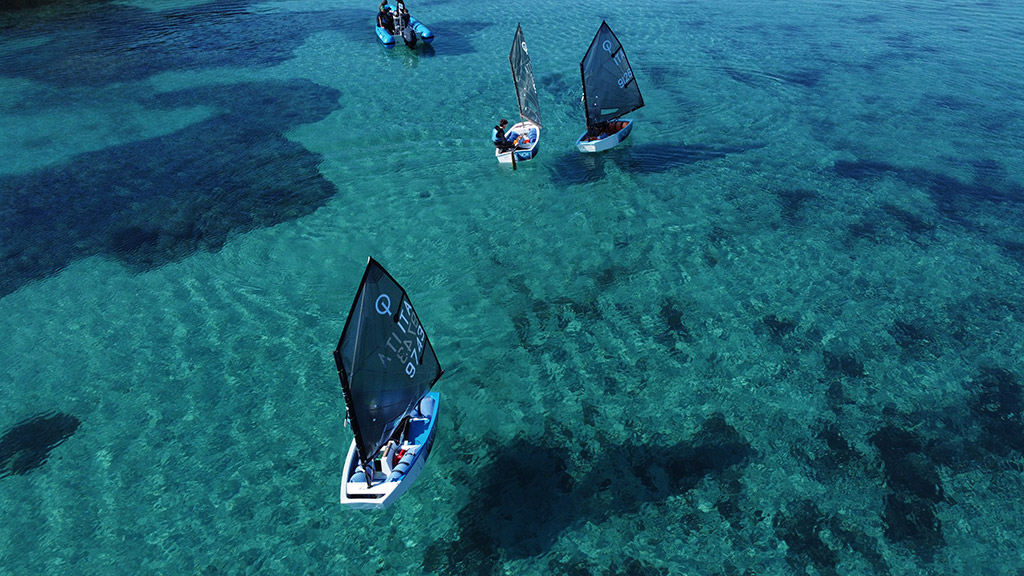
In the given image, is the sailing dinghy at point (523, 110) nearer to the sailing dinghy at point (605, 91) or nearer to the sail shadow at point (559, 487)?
the sailing dinghy at point (605, 91)

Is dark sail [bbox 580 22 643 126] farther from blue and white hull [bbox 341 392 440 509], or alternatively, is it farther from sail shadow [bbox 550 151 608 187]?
blue and white hull [bbox 341 392 440 509]

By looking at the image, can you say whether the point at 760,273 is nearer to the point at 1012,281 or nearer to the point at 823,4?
the point at 1012,281

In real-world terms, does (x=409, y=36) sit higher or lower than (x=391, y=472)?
higher

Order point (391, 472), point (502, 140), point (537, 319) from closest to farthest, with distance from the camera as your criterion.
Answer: point (391, 472) → point (537, 319) → point (502, 140)

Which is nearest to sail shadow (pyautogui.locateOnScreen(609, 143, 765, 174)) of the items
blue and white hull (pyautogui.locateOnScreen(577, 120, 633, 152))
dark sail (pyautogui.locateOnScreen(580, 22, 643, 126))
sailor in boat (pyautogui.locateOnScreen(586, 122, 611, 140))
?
blue and white hull (pyautogui.locateOnScreen(577, 120, 633, 152))

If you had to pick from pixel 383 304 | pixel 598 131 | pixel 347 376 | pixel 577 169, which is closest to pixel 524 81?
pixel 598 131

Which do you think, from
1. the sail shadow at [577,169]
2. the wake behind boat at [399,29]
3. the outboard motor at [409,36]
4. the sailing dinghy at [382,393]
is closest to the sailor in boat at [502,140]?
the sail shadow at [577,169]

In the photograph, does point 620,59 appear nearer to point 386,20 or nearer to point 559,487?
point 559,487

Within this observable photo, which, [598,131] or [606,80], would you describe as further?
[598,131]
